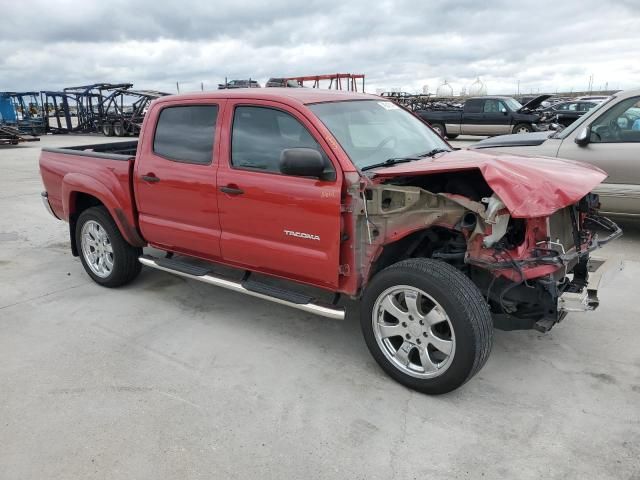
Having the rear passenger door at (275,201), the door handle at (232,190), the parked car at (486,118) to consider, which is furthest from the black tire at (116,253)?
the parked car at (486,118)

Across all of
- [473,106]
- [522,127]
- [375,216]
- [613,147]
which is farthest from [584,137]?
[473,106]

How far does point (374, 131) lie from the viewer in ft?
12.8

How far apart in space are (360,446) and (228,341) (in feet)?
5.01

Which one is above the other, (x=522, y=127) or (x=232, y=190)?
(x=232, y=190)

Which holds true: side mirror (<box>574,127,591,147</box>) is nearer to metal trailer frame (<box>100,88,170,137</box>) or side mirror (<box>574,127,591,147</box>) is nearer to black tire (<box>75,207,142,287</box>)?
black tire (<box>75,207,142,287</box>)

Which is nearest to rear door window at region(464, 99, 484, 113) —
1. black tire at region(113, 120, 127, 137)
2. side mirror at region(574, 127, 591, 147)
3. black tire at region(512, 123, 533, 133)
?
black tire at region(512, 123, 533, 133)

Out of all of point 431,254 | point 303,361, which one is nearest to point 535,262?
point 431,254

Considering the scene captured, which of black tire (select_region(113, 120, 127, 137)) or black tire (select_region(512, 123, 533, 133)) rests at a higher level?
black tire (select_region(113, 120, 127, 137))

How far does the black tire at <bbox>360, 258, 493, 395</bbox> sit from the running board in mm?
460

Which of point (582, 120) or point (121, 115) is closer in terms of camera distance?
point (582, 120)

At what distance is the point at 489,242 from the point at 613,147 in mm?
3899

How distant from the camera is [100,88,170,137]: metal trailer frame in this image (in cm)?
2469

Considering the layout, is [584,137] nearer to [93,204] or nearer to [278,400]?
[278,400]

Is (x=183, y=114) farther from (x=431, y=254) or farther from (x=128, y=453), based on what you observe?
(x=128, y=453)
